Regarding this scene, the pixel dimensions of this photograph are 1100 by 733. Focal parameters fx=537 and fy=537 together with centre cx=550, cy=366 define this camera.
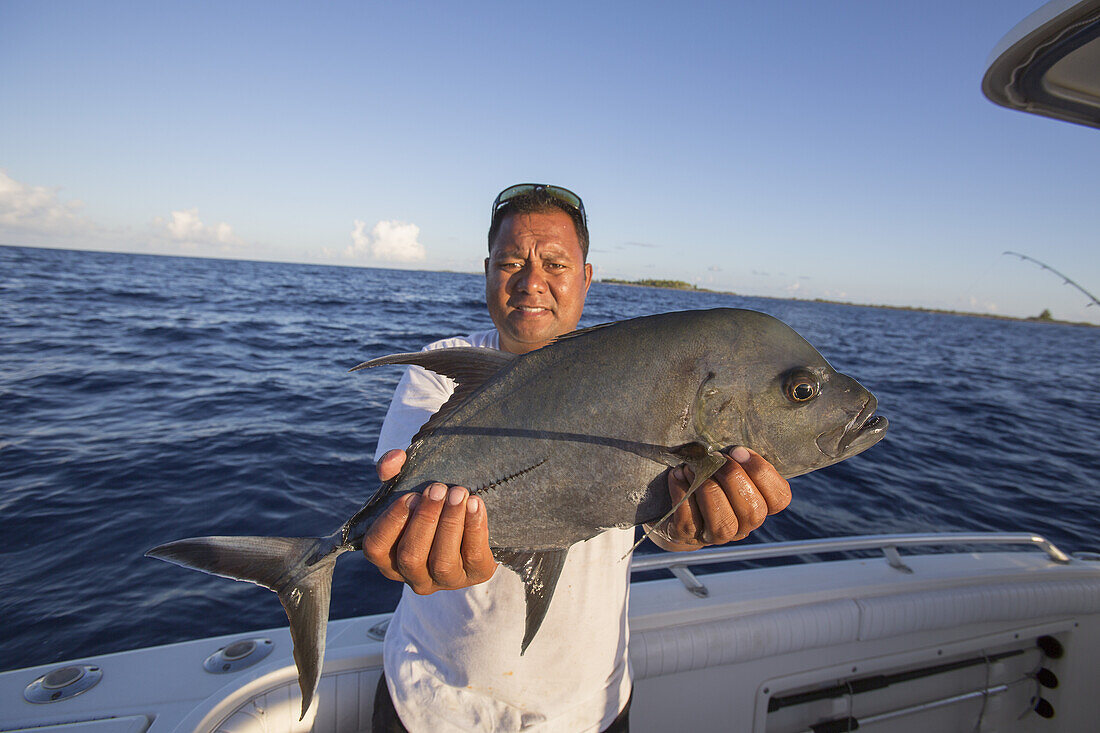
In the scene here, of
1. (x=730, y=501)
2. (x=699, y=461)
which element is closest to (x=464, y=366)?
(x=699, y=461)

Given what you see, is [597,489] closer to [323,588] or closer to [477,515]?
[477,515]

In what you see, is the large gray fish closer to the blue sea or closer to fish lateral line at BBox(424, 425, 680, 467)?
fish lateral line at BBox(424, 425, 680, 467)

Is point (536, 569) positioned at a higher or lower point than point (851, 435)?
lower

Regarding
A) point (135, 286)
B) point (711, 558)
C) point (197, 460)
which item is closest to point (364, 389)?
point (197, 460)

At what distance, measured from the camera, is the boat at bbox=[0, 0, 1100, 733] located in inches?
94.3

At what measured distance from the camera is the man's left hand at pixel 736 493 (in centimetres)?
179

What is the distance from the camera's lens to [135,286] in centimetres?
3231

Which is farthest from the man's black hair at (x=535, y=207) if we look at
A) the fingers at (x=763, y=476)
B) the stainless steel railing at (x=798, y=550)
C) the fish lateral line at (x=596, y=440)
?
the stainless steel railing at (x=798, y=550)

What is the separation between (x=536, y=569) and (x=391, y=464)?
2.09ft

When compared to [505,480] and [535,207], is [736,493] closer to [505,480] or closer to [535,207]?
[505,480]

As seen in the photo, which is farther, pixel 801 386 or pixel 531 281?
pixel 531 281

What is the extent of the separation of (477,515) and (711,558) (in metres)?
2.28

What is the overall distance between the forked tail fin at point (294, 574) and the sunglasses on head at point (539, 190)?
1.79 metres

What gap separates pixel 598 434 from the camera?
1.77 meters
